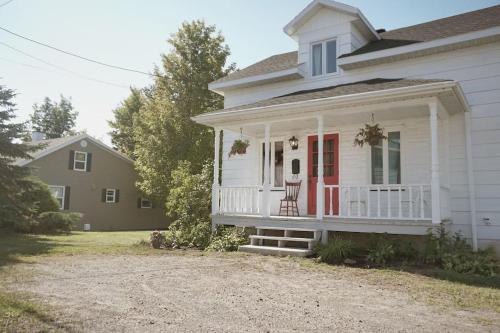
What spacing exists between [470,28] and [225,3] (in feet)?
20.6

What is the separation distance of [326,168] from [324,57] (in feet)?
11.2

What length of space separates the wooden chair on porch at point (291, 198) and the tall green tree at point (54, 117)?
4599 centimetres

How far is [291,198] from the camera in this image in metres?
10.9

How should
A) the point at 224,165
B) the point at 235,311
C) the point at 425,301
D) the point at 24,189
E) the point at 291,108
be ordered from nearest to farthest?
the point at 235,311, the point at 425,301, the point at 291,108, the point at 224,165, the point at 24,189

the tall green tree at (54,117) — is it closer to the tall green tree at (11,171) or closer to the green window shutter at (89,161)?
the green window shutter at (89,161)

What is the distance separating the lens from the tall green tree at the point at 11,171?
1379cm

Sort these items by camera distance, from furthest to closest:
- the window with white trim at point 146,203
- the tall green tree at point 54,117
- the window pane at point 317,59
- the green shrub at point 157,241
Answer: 1. the tall green tree at point 54,117
2. the window with white trim at point 146,203
3. the window pane at point 317,59
4. the green shrub at point 157,241

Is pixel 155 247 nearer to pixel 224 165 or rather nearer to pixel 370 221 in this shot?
pixel 224 165

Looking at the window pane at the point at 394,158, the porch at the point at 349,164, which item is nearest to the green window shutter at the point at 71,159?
the porch at the point at 349,164

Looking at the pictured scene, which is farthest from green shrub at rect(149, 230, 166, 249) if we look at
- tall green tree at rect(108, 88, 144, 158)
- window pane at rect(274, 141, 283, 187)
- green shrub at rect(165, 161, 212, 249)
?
tall green tree at rect(108, 88, 144, 158)

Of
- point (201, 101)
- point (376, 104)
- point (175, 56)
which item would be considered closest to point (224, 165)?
point (376, 104)

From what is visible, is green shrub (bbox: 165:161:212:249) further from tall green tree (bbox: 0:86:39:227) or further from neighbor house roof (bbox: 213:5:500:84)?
tall green tree (bbox: 0:86:39:227)

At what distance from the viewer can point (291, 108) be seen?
31.1 ft

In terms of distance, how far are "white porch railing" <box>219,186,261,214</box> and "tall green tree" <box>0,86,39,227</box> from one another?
25.6 ft
